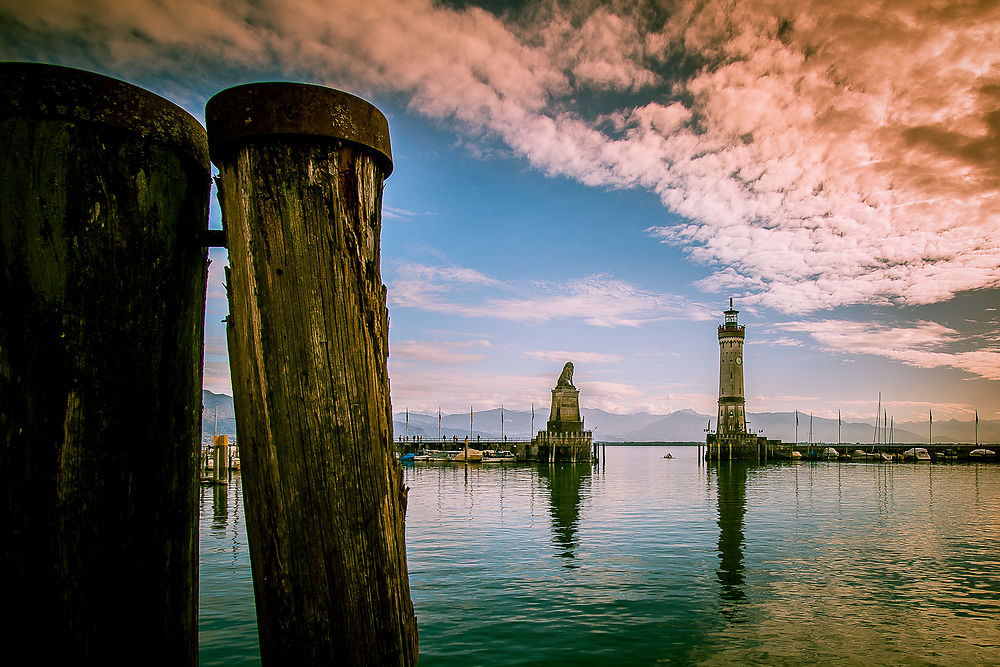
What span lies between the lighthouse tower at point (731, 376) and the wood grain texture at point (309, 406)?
7239 cm

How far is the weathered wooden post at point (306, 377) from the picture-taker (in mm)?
1902

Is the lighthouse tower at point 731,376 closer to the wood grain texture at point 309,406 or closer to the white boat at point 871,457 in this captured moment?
the white boat at point 871,457

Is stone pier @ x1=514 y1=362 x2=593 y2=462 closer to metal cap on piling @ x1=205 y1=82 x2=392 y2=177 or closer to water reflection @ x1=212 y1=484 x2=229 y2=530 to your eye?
water reflection @ x1=212 y1=484 x2=229 y2=530

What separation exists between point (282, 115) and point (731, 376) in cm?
7268

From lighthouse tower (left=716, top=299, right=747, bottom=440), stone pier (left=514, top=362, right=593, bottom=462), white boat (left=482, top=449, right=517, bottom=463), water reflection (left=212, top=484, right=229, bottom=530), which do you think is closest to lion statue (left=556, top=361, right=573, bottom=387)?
stone pier (left=514, top=362, right=593, bottom=462)

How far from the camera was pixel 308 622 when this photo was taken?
1.90 m

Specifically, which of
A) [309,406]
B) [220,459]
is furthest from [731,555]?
[220,459]

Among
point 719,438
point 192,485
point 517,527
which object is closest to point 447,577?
point 517,527

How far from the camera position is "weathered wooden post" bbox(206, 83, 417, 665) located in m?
1.90

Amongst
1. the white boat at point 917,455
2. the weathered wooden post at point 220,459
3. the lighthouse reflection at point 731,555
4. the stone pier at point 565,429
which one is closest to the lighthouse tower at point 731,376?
the stone pier at point 565,429

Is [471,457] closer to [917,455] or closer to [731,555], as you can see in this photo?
[731,555]

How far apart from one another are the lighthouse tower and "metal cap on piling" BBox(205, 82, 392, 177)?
72.4 meters

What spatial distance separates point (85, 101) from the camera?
1.84 m

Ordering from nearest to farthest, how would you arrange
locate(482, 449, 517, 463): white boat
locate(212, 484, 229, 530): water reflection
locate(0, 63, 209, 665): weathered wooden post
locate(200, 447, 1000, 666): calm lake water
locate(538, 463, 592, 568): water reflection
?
locate(0, 63, 209, 665): weathered wooden post < locate(200, 447, 1000, 666): calm lake water < locate(538, 463, 592, 568): water reflection < locate(212, 484, 229, 530): water reflection < locate(482, 449, 517, 463): white boat
